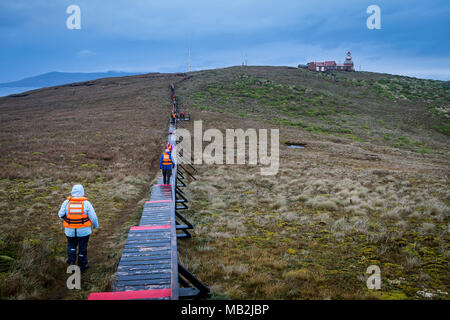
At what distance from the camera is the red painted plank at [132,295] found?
491cm

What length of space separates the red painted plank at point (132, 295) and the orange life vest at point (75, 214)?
1.95 m

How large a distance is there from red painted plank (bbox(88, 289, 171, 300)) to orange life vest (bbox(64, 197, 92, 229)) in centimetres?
195

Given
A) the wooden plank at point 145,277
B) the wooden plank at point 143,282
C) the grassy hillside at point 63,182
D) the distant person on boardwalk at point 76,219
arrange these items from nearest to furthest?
1. the wooden plank at point 143,282
2. the wooden plank at point 145,277
3. the grassy hillside at point 63,182
4. the distant person on boardwalk at point 76,219

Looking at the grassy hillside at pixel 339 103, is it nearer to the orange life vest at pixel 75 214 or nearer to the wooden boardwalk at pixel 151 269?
the wooden boardwalk at pixel 151 269

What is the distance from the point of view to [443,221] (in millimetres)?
9422

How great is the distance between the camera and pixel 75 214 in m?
6.28

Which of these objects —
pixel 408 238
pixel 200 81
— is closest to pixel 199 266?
pixel 408 238

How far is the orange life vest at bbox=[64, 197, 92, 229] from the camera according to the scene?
627 cm

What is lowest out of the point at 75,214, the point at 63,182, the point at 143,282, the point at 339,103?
the point at 143,282

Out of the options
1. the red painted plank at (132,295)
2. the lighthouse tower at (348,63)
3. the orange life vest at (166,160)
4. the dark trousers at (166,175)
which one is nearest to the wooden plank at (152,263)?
the red painted plank at (132,295)

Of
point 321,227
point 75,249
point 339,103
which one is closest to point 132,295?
point 75,249

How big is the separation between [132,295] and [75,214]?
2.54m

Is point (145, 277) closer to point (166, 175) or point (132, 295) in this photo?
point (132, 295)

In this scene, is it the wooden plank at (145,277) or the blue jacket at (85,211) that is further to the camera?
the blue jacket at (85,211)
